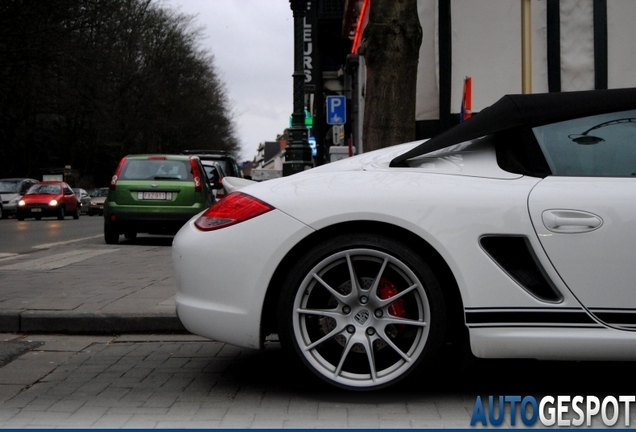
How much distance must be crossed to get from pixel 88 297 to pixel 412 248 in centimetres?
361

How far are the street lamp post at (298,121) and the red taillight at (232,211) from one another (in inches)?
349

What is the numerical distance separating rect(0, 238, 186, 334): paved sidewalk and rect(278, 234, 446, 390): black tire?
206 cm

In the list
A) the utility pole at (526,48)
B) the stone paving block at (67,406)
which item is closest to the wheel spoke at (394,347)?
the stone paving block at (67,406)

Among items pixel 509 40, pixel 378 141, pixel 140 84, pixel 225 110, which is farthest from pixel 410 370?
pixel 225 110

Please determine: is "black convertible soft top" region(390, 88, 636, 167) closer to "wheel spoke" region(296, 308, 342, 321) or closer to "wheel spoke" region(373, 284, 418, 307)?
"wheel spoke" region(373, 284, 418, 307)

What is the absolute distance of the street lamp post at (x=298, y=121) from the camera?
43.1 ft

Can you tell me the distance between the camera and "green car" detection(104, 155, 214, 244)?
15.1 meters

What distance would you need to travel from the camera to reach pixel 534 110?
4.23 metres

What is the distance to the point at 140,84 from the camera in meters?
59.8

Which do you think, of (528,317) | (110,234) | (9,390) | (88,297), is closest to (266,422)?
(528,317)

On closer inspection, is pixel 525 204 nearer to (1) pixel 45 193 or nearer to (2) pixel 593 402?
(2) pixel 593 402

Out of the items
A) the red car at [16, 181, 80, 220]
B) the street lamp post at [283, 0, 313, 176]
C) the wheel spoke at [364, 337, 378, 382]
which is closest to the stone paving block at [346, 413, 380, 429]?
the wheel spoke at [364, 337, 378, 382]

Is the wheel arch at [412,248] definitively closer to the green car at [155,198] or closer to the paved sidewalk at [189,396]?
the paved sidewalk at [189,396]

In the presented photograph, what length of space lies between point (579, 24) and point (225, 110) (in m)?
69.7
